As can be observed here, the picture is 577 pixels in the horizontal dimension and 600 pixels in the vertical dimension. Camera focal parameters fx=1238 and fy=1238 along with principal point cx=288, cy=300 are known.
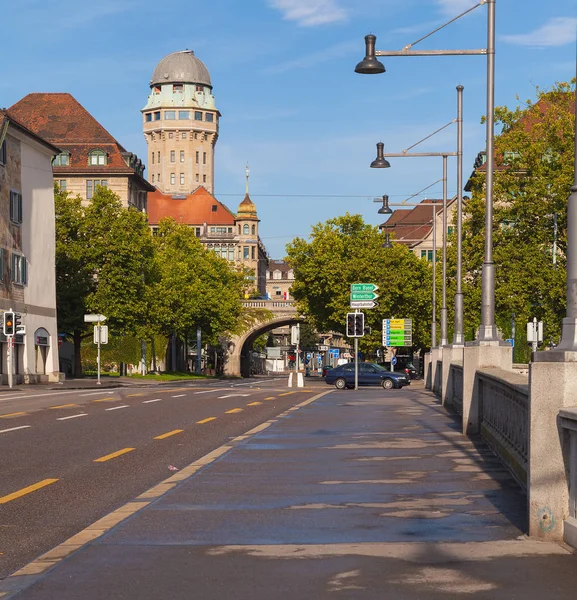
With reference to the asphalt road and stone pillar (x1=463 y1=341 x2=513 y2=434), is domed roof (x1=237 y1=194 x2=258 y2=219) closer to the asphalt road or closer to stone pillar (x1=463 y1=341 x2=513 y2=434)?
the asphalt road

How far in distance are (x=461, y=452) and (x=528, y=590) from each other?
29.9 feet

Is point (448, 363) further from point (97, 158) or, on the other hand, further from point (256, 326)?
point (256, 326)

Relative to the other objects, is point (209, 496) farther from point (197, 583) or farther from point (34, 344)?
point (34, 344)

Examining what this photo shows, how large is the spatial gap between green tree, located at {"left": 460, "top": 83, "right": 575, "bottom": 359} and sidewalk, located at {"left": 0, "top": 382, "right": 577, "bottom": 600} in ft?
143

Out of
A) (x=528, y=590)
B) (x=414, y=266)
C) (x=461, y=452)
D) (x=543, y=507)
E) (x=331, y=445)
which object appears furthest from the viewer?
(x=414, y=266)

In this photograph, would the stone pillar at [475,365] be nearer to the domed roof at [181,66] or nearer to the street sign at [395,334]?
the street sign at [395,334]

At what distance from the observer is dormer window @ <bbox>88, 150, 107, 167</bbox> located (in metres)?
110

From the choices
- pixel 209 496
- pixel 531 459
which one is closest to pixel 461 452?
pixel 209 496

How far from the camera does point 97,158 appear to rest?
110 m

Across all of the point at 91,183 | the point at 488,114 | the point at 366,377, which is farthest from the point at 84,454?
the point at 91,183

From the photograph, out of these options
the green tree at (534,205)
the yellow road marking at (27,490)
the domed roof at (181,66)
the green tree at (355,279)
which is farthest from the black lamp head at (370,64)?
the domed roof at (181,66)

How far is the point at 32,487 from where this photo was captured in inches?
467

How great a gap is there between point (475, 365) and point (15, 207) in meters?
42.4

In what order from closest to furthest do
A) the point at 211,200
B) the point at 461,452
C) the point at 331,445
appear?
the point at 461,452 → the point at 331,445 → the point at 211,200
